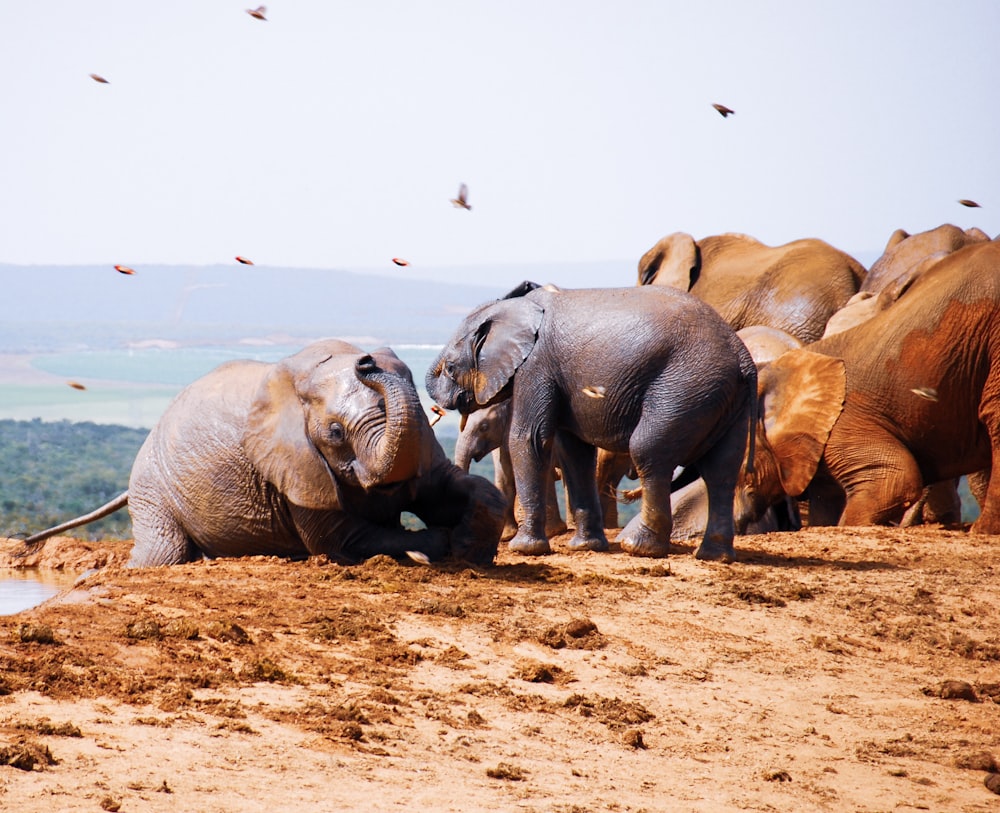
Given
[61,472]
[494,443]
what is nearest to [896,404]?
[494,443]

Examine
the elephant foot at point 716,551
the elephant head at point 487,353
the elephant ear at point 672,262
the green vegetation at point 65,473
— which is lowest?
the green vegetation at point 65,473

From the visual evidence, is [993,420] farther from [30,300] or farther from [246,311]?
[30,300]

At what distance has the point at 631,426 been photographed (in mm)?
9680

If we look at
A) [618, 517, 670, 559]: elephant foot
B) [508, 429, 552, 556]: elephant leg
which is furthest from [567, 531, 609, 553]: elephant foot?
[618, 517, 670, 559]: elephant foot

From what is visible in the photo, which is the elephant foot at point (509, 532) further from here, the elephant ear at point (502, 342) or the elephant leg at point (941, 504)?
the elephant leg at point (941, 504)

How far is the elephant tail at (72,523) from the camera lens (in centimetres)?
1093

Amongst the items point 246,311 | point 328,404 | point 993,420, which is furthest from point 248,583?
point 246,311

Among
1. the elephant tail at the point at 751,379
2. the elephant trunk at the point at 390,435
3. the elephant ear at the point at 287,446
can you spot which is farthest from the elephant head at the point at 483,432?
the elephant trunk at the point at 390,435

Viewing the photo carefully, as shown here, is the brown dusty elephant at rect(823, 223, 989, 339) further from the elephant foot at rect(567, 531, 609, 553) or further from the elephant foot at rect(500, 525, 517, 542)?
the elephant foot at rect(567, 531, 609, 553)

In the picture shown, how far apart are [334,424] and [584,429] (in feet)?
6.72

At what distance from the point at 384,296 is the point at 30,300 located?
16.3 m

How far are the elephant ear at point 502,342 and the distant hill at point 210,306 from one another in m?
52.8

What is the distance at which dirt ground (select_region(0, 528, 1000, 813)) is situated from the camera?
4.96m

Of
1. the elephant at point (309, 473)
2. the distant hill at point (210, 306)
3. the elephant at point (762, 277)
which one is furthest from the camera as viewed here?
the distant hill at point (210, 306)
